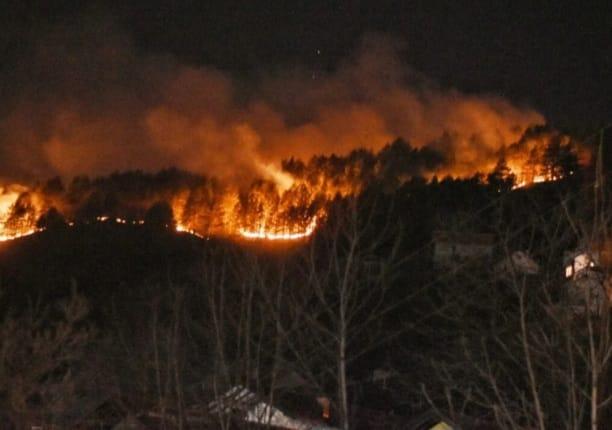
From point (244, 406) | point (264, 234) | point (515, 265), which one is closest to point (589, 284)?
point (515, 265)

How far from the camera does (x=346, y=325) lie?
7285 mm

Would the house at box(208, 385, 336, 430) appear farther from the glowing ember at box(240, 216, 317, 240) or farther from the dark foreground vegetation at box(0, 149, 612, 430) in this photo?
the glowing ember at box(240, 216, 317, 240)

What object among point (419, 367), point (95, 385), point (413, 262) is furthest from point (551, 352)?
point (413, 262)

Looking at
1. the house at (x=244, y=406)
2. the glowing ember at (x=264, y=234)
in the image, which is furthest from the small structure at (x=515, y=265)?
the glowing ember at (x=264, y=234)

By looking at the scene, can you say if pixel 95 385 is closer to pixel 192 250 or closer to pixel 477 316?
pixel 477 316

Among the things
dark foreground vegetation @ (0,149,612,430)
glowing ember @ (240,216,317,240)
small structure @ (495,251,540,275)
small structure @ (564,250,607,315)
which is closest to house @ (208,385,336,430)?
dark foreground vegetation @ (0,149,612,430)

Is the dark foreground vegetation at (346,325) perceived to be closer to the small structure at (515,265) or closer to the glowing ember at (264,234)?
the small structure at (515,265)

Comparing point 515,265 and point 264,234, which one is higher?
point 264,234

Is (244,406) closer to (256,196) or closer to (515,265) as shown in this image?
(515,265)

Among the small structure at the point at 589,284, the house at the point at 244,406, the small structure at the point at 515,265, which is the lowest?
the house at the point at 244,406

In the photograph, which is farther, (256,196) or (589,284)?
(256,196)

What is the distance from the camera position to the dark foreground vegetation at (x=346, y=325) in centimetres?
674

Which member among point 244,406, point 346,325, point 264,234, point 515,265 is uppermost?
point 264,234

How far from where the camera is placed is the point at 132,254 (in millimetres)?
45500
